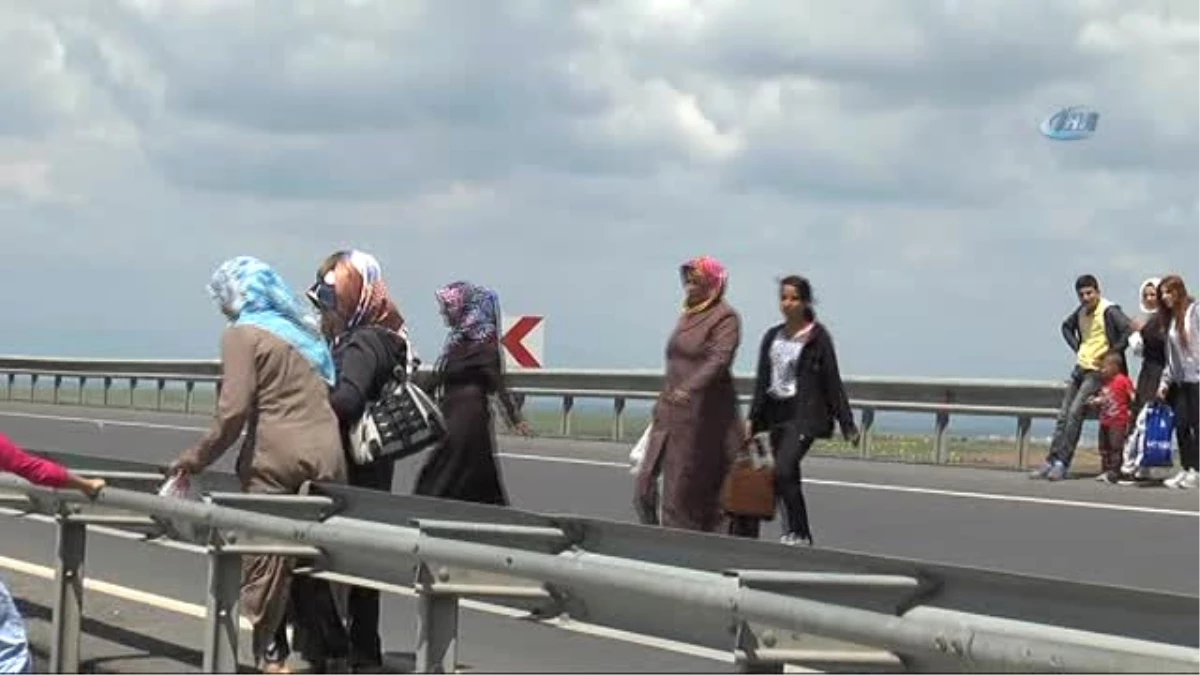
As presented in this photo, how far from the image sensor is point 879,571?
4.84m

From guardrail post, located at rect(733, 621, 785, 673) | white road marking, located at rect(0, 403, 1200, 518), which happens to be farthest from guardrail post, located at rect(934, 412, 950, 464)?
guardrail post, located at rect(733, 621, 785, 673)

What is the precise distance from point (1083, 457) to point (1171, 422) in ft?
11.5

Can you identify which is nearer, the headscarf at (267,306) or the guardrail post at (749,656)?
the guardrail post at (749,656)

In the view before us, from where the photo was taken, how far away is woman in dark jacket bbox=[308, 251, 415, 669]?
7.33 metres

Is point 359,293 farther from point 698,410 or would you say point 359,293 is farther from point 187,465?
point 698,410

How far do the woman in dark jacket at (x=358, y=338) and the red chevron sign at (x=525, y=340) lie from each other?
56.3 ft

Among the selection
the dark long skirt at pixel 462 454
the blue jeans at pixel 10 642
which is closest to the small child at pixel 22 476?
the blue jeans at pixel 10 642

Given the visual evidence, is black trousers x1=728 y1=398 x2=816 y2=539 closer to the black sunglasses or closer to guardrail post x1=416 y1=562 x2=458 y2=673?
the black sunglasses

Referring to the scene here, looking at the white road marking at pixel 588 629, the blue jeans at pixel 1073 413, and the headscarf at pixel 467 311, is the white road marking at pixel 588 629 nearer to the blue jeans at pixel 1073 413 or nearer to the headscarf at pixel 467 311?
the headscarf at pixel 467 311

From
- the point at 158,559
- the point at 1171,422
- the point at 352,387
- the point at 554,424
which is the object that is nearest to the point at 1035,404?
the point at 1171,422

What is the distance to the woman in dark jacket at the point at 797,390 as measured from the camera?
11219 millimetres

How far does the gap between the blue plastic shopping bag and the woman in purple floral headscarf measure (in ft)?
29.1

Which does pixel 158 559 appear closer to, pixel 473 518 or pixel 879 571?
pixel 473 518

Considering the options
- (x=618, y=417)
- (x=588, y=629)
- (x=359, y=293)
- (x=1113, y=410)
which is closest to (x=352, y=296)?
(x=359, y=293)
